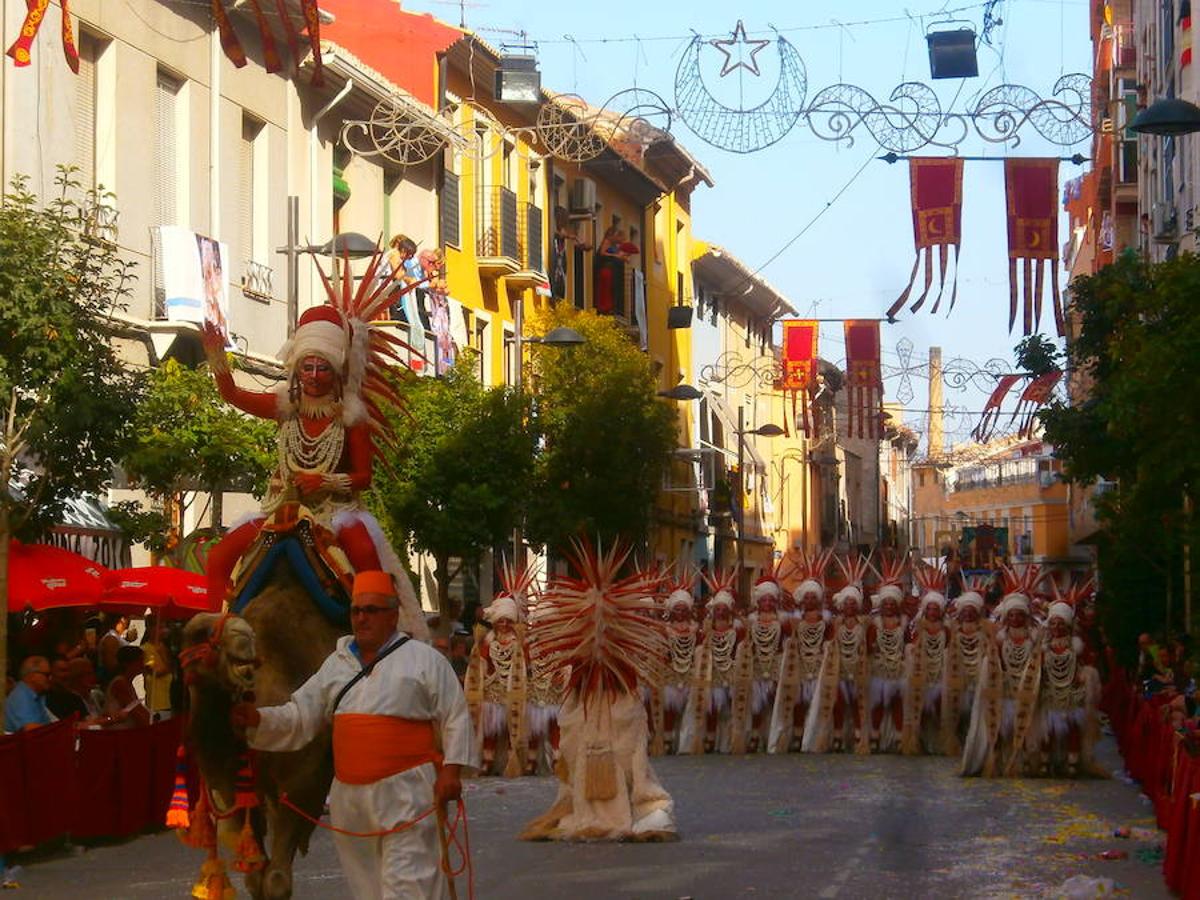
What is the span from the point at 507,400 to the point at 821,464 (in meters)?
56.6

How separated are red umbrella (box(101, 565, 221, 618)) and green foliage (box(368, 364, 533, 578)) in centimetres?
1102

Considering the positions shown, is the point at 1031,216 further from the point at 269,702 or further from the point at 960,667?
the point at 269,702

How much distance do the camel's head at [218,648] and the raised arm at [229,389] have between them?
326cm

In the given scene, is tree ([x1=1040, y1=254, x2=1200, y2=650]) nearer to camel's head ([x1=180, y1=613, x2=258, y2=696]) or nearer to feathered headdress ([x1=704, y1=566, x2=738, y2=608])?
feathered headdress ([x1=704, y1=566, x2=738, y2=608])

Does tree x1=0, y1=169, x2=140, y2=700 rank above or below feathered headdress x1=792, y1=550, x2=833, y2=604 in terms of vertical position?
above

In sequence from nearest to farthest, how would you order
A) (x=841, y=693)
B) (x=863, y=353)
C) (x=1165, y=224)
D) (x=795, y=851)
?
1. (x=795, y=851)
2. (x=841, y=693)
3. (x=1165, y=224)
4. (x=863, y=353)

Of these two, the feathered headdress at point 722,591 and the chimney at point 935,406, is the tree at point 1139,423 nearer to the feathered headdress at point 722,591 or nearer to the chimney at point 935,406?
the feathered headdress at point 722,591

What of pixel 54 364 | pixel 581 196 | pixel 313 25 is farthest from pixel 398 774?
pixel 581 196

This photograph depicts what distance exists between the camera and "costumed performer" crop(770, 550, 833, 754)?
2655cm

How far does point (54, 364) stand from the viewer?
57.4 ft

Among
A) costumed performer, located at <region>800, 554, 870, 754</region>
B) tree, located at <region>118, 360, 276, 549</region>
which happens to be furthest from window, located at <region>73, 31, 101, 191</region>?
costumed performer, located at <region>800, 554, 870, 754</region>

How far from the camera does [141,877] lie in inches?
596

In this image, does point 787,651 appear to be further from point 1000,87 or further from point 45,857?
point 45,857

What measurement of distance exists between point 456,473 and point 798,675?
22.7 feet
